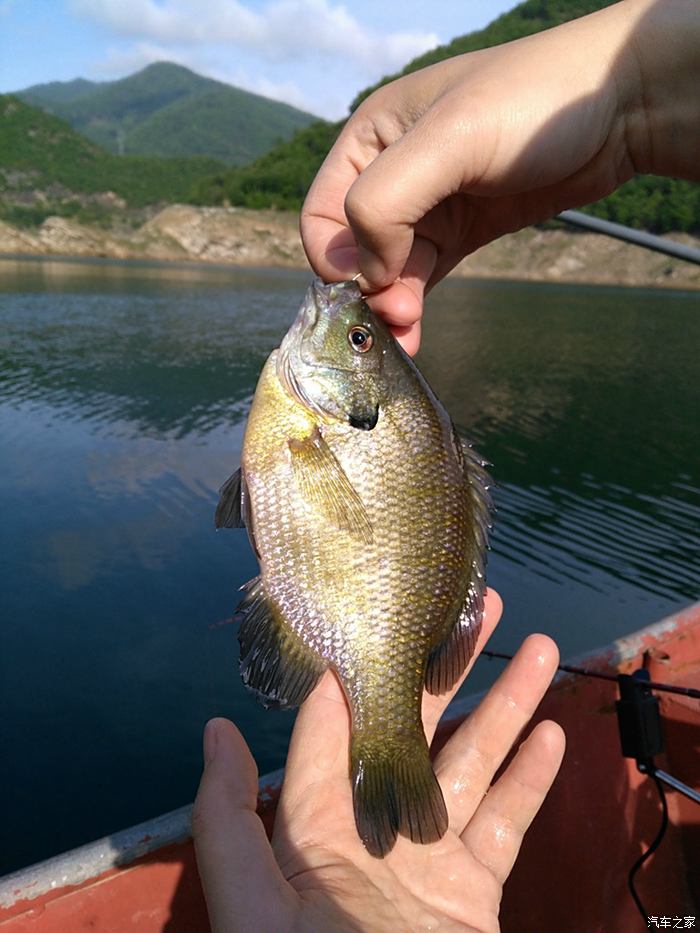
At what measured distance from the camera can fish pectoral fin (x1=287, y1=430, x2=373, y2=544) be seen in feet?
7.12

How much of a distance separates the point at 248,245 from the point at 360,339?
78.7m

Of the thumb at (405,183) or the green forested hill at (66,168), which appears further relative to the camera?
the green forested hill at (66,168)

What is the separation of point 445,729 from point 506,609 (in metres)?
4.52

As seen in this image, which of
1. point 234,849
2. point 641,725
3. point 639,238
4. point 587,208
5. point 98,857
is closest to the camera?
point 234,849

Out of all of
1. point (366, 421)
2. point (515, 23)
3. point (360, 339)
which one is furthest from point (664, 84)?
point (515, 23)

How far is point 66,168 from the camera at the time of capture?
102 meters

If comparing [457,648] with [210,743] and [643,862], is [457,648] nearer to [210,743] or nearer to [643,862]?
[210,743]

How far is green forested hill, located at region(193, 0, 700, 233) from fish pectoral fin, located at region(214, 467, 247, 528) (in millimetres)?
64448

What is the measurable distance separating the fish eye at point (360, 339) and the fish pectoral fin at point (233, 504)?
0.57 metres

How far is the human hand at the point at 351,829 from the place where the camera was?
189cm

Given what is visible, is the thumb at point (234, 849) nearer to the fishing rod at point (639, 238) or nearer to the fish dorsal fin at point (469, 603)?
the fish dorsal fin at point (469, 603)

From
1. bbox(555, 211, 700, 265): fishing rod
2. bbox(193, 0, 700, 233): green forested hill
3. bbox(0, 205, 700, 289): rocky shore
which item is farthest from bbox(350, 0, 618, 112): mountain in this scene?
bbox(555, 211, 700, 265): fishing rod

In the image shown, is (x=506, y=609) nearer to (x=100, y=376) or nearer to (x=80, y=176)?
(x=100, y=376)

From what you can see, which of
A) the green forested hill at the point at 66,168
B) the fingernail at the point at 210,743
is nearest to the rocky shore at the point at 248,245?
the green forested hill at the point at 66,168
